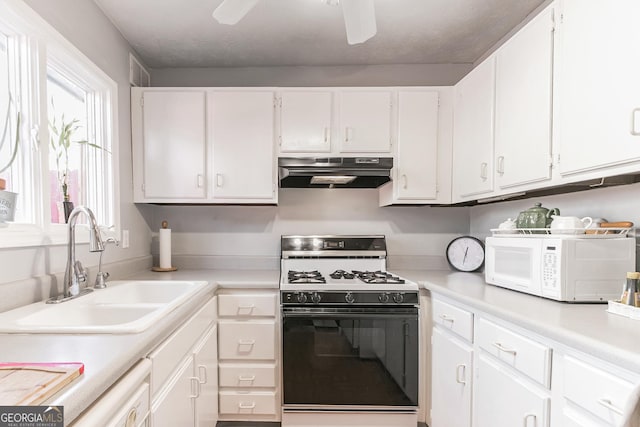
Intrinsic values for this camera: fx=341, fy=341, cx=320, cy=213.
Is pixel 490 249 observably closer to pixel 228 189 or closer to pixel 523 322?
pixel 523 322

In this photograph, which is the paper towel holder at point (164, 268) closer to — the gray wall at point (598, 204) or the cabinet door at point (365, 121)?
the cabinet door at point (365, 121)

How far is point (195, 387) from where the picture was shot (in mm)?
1521

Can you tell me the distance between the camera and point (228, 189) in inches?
92.0

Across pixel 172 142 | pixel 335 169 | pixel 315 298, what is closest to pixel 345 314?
pixel 315 298

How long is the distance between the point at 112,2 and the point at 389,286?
7.21 feet

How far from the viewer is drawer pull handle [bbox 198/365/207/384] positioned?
1605mm

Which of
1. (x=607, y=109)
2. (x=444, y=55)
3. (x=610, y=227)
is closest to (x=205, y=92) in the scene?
(x=444, y=55)

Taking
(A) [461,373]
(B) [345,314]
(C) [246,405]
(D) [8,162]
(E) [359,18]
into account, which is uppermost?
(E) [359,18]

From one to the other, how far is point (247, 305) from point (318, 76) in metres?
1.77

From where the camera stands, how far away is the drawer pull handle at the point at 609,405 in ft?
2.73

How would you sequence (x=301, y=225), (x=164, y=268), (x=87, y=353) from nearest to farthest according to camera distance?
1. (x=87, y=353)
2. (x=164, y=268)
3. (x=301, y=225)

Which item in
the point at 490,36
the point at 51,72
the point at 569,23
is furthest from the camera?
the point at 490,36

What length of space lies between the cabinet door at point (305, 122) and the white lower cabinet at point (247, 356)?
1023mm
